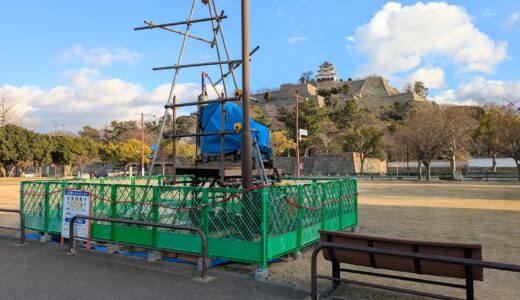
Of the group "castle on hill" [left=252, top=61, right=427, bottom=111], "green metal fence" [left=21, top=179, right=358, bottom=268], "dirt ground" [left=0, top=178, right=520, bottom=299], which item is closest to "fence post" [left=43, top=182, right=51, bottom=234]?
"green metal fence" [left=21, top=179, right=358, bottom=268]

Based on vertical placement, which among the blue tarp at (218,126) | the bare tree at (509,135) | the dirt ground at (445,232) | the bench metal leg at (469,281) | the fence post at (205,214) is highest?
the bare tree at (509,135)

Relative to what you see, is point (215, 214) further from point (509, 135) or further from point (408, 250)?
point (509, 135)

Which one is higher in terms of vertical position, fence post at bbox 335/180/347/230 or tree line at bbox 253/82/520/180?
tree line at bbox 253/82/520/180

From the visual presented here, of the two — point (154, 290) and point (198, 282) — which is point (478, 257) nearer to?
point (198, 282)

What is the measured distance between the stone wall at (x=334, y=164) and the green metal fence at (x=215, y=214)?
41.3m

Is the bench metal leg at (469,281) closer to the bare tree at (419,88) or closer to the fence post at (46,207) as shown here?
the fence post at (46,207)

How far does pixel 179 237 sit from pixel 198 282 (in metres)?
1.06

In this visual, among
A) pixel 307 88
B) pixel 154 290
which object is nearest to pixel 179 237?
pixel 154 290

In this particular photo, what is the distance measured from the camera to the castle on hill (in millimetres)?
90125

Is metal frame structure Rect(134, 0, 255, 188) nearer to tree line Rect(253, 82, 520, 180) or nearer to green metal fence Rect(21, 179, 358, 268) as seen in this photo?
green metal fence Rect(21, 179, 358, 268)

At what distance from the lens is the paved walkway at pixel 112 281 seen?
4.61 meters

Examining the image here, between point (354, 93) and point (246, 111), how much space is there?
9634cm

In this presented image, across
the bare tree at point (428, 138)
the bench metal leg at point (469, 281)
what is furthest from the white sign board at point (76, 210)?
the bare tree at point (428, 138)

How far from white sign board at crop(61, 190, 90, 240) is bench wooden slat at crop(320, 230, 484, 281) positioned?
4.58 meters
